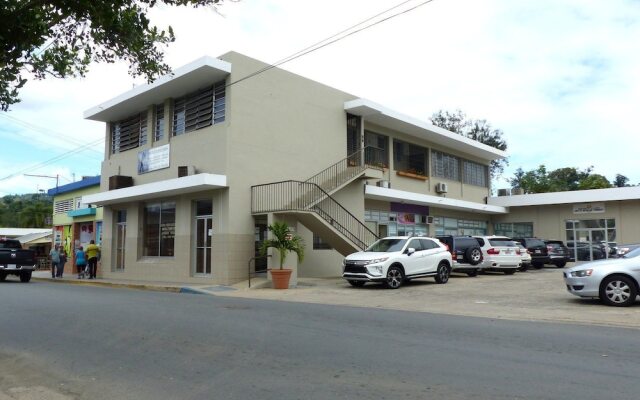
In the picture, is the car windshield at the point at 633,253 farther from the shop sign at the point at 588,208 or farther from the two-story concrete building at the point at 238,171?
the shop sign at the point at 588,208

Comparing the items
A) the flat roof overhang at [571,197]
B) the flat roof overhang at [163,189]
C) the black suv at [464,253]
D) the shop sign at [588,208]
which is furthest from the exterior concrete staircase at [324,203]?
the shop sign at [588,208]

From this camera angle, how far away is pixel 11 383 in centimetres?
619

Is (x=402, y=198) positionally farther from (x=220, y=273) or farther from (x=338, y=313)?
(x=338, y=313)

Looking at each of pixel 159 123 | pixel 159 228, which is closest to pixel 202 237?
pixel 159 228

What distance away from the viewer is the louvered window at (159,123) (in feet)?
76.9

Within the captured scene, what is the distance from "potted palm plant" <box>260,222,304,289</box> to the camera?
702 inches

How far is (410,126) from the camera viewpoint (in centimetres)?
2758

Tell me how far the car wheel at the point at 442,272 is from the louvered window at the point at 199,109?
Result: 9.94 meters

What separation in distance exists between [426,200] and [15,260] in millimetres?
20298

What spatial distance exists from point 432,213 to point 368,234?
8.49m

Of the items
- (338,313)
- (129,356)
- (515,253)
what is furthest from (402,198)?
(129,356)

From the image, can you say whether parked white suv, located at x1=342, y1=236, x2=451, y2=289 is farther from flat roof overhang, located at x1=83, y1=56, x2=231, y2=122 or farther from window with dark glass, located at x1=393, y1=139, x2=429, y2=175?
window with dark glass, located at x1=393, y1=139, x2=429, y2=175

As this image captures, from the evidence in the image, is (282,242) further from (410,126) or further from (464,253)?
(410,126)

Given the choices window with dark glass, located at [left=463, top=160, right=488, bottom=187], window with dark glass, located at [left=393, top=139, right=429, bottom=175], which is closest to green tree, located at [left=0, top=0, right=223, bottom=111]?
window with dark glass, located at [left=393, top=139, right=429, bottom=175]
